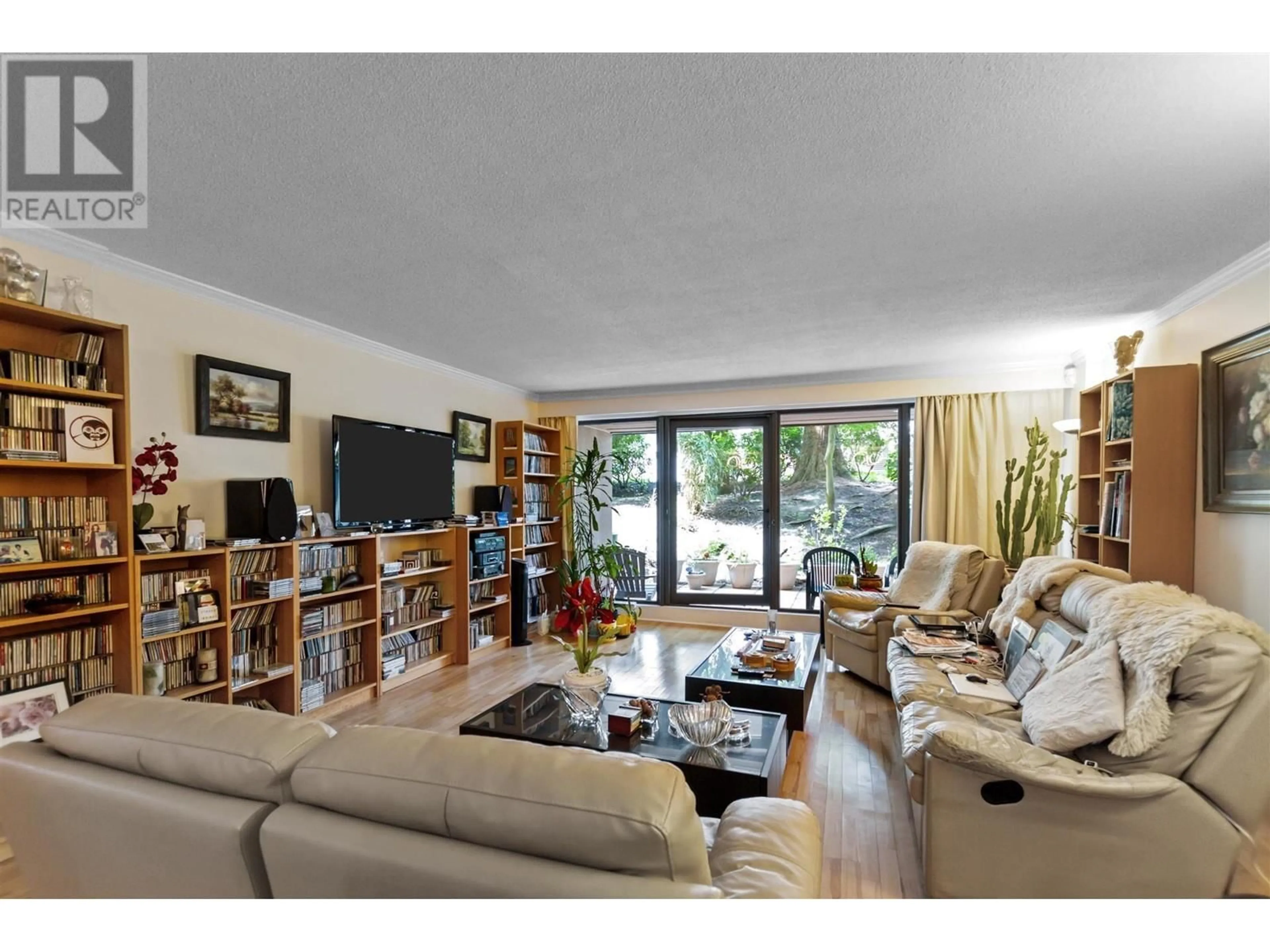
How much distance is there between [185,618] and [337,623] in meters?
0.94

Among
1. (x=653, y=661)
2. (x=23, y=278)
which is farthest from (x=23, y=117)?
(x=653, y=661)

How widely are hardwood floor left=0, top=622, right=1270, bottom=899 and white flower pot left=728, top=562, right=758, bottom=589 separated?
24.8 inches

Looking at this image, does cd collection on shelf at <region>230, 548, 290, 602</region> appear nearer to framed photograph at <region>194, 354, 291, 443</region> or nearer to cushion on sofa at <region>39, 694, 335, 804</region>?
framed photograph at <region>194, 354, 291, 443</region>

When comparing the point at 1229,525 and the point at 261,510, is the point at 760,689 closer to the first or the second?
the point at 1229,525

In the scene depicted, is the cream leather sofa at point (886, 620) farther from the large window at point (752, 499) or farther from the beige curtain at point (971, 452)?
the large window at point (752, 499)

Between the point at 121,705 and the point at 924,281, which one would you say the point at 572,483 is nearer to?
the point at 924,281

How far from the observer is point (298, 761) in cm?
108

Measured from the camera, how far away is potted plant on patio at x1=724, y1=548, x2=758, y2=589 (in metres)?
5.92

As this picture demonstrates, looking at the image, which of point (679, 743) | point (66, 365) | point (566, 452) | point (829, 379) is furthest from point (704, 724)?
point (566, 452)

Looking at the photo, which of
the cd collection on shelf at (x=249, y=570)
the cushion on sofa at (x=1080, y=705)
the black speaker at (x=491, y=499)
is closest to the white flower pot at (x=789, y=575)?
the black speaker at (x=491, y=499)

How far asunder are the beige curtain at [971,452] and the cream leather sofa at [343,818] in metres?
4.32

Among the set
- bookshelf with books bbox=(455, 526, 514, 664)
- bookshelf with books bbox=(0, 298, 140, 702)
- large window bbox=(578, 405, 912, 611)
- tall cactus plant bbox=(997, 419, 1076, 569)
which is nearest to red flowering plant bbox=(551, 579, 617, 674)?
bookshelf with books bbox=(0, 298, 140, 702)
